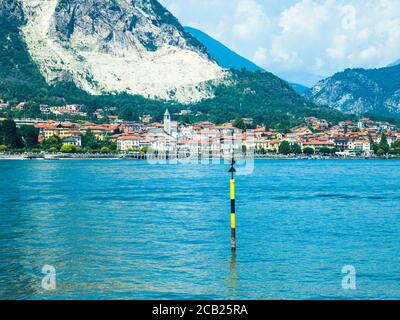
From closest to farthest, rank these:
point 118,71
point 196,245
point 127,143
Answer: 1. point 196,245
2. point 127,143
3. point 118,71

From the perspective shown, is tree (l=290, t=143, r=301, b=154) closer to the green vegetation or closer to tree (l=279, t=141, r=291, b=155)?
tree (l=279, t=141, r=291, b=155)

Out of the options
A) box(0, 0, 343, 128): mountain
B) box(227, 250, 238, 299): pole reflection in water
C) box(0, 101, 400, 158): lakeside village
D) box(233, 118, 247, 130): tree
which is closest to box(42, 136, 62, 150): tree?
box(0, 101, 400, 158): lakeside village

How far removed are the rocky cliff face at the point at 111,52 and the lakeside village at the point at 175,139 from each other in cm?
1799

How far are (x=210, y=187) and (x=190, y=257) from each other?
83.4 feet

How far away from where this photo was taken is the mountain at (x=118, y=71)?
146 meters

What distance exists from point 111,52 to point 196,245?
146138 millimetres

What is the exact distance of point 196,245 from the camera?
1997 cm

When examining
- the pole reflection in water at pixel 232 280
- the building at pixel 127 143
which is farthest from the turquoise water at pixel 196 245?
the building at pixel 127 143

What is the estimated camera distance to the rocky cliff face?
153125 mm

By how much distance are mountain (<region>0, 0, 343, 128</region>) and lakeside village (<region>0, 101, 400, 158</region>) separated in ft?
31.6

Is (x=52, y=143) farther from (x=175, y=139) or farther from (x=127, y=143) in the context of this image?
(x=175, y=139)

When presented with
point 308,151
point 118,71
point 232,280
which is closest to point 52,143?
point 308,151

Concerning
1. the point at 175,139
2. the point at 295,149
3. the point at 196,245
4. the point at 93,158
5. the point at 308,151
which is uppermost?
the point at 175,139

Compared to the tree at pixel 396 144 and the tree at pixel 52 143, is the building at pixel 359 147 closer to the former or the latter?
the tree at pixel 396 144
